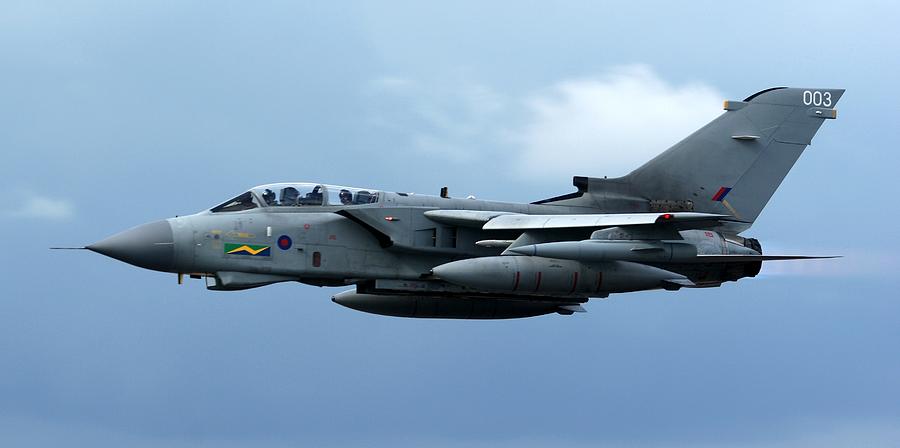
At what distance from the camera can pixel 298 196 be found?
2280cm

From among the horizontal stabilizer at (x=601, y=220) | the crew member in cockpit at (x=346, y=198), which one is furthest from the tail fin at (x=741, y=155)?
the crew member in cockpit at (x=346, y=198)

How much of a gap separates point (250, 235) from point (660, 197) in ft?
25.5

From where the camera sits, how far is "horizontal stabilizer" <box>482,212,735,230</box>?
71.9 feet

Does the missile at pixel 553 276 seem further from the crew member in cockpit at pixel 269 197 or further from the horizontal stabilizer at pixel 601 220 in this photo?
the crew member in cockpit at pixel 269 197

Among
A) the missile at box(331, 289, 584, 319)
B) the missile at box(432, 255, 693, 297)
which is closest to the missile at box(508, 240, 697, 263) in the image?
the missile at box(432, 255, 693, 297)

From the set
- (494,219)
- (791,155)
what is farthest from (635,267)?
(791,155)

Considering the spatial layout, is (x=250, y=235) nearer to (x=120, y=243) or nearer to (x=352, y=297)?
(x=120, y=243)

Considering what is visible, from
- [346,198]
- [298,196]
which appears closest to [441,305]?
[346,198]

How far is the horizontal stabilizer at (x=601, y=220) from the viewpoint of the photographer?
71.9ft

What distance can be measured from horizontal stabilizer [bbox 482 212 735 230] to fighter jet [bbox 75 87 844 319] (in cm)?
3

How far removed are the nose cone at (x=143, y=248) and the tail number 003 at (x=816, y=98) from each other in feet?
40.4

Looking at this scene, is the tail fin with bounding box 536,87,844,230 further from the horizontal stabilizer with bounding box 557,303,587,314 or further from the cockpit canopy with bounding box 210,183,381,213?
the cockpit canopy with bounding box 210,183,381,213

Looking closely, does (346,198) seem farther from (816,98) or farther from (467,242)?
(816,98)

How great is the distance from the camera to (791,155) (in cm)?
2602
